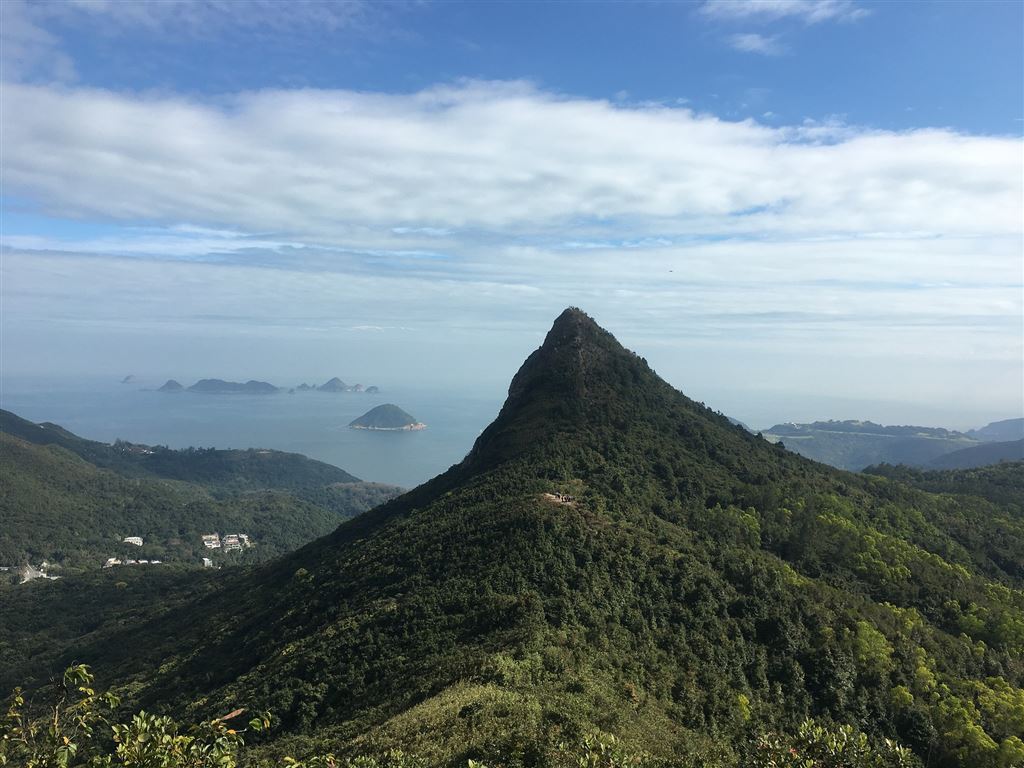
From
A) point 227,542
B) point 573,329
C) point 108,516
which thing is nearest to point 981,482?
point 573,329

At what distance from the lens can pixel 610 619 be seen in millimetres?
36812

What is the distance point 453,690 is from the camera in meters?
27.3

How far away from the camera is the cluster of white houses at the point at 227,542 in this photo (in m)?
148

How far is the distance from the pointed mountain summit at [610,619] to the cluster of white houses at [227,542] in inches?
3319

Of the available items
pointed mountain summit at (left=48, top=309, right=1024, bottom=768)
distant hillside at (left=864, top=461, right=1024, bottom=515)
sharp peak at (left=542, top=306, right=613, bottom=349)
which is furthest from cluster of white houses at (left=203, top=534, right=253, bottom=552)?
distant hillside at (left=864, top=461, right=1024, bottom=515)

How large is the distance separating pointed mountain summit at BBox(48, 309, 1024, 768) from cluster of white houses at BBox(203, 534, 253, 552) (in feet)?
277

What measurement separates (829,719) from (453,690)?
21.0 meters

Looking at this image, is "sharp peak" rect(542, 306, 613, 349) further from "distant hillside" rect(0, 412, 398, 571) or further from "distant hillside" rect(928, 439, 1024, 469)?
"distant hillside" rect(928, 439, 1024, 469)

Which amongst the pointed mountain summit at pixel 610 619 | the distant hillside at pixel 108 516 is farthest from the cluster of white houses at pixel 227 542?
the pointed mountain summit at pixel 610 619

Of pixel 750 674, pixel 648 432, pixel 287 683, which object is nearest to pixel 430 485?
pixel 648 432

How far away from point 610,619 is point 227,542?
455 ft

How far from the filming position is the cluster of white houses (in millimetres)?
148375

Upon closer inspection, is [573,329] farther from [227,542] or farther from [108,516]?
[108,516]

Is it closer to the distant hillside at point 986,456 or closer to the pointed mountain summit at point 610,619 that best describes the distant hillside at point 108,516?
the pointed mountain summit at point 610,619
